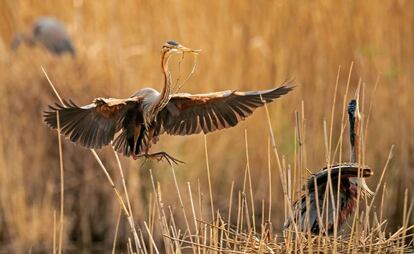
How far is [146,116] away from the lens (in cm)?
368

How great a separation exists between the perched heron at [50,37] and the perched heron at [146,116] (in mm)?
4499

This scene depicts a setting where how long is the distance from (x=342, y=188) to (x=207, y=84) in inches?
155

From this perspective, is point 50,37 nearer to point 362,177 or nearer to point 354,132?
point 354,132

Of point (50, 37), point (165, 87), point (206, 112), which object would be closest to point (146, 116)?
point (165, 87)

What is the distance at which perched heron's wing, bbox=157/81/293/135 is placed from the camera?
3.86 metres

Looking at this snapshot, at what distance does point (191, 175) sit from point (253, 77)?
0.84 metres

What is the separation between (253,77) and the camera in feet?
25.5

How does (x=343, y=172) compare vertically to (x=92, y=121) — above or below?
below

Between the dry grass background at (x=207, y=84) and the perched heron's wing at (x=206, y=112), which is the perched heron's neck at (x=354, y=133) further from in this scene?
the dry grass background at (x=207, y=84)

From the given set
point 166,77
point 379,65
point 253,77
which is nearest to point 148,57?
point 253,77

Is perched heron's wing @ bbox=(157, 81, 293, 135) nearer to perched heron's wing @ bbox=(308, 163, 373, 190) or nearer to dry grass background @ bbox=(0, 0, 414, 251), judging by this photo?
perched heron's wing @ bbox=(308, 163, 373, 190)

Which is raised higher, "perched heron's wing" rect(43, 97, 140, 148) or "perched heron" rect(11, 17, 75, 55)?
"perched heron" rect(11, 17, 75, 55)

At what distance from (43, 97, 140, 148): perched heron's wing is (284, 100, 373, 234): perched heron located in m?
0.65

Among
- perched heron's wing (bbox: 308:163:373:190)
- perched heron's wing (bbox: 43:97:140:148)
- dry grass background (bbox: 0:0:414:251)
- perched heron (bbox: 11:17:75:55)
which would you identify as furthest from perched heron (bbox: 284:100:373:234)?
perched heron (bbox: 11:17:75:55)
